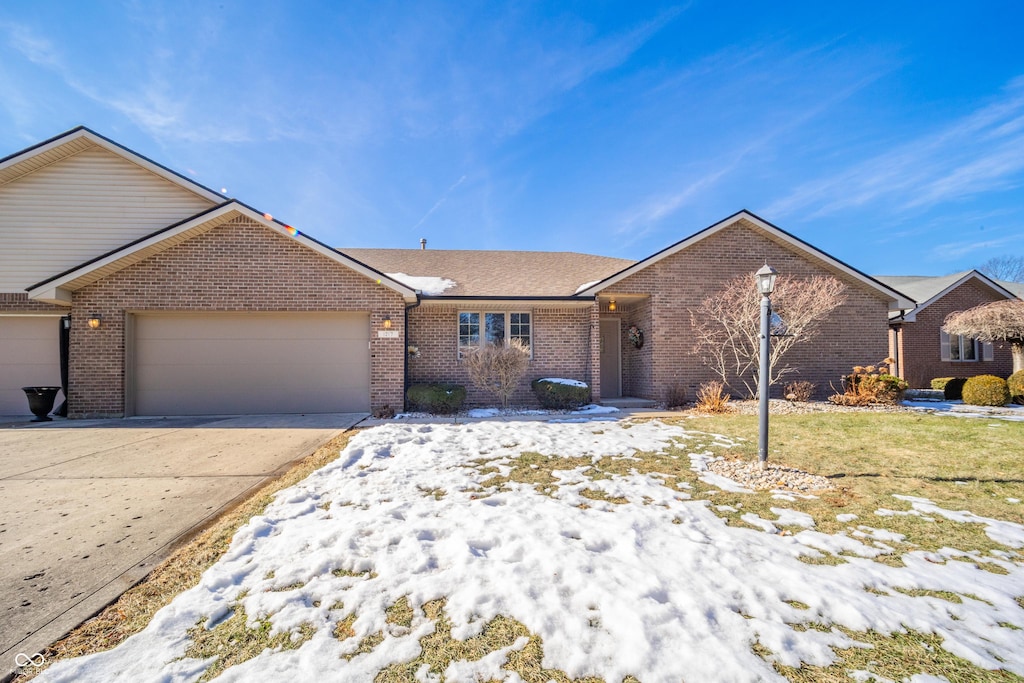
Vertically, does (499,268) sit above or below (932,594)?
above

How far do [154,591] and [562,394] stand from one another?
8117 millimetres

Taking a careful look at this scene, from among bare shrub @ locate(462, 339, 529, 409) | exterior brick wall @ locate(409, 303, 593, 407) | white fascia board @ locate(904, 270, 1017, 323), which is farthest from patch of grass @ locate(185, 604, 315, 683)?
white fascia board @ locate(904, 270, 1017, 323)

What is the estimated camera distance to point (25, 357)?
9.40 meters

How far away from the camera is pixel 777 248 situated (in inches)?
452

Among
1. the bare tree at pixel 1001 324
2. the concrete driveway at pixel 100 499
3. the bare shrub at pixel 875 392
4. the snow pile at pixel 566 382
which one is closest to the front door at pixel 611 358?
the snow pile at pixel 566 382

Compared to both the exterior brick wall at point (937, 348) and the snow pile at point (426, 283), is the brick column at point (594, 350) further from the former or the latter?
the exterior brick wall at point (937, 348)

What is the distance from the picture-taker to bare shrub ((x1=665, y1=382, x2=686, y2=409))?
1034cm

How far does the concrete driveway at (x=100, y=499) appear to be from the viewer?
7.78 ft

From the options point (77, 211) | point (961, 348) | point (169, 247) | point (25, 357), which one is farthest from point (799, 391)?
point (25, 357)

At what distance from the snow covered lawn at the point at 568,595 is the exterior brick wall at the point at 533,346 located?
6.76 metres

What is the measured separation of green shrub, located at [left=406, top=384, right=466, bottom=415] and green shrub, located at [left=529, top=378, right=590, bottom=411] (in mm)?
2041

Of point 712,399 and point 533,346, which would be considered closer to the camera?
point 712,399

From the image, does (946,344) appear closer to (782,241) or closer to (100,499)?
(782,241)

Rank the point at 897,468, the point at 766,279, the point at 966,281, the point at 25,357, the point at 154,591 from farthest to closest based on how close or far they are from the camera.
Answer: the point at 966,281, the point at 25,357, the point at 766,279, the point at 897,468, the point at 154,591
